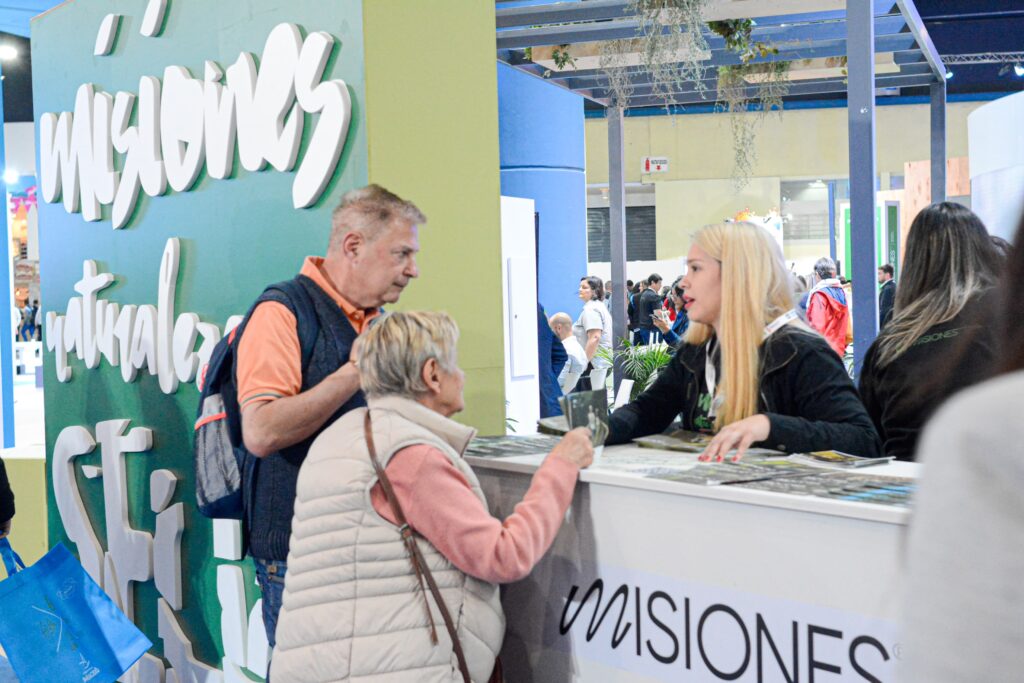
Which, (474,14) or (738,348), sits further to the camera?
(474,14)

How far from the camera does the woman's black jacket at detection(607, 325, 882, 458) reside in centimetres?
231

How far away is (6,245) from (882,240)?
388 inches

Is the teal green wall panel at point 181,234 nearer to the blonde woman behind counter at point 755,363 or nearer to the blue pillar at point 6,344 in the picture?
the blonde woman behind counter at point 755,363

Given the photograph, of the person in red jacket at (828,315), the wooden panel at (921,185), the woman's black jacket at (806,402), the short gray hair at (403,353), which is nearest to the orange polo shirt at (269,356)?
the short gray hair at (403,353)

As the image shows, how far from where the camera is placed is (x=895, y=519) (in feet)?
5.43

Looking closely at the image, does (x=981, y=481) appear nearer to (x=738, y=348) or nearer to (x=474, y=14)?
(x=738, y=348)

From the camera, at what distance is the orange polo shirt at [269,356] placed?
8.11 ft

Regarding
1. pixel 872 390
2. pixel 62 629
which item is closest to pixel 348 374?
pixel 872 390

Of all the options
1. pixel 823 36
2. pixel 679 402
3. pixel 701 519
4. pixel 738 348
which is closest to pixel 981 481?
pixel 701 519

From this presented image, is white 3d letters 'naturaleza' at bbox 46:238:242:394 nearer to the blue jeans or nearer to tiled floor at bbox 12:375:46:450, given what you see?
the blue jeans

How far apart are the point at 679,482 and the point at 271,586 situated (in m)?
1.09

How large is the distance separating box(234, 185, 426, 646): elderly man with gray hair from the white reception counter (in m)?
0.42

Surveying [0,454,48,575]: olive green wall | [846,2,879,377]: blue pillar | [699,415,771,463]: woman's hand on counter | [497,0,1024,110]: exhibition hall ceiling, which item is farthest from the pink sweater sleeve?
[497,0,1024,110]: exhibition hall ceiling

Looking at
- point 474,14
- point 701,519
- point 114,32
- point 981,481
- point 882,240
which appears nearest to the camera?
point 981,481
